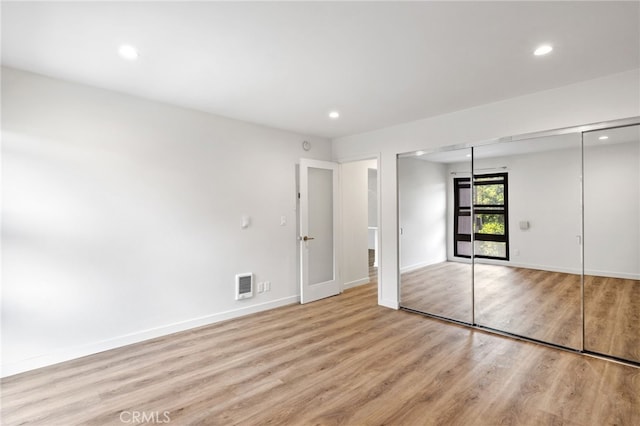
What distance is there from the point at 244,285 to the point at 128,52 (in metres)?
2.83

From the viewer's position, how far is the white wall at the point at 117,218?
2.65m

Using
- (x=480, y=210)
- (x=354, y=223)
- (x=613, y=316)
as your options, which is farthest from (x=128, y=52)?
(x=613, y=316)

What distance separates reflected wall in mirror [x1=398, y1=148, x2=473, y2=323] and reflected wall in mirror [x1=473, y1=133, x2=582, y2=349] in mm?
166

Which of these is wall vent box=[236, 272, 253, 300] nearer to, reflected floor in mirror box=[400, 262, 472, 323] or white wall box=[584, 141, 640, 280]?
reflected floor in mirror box=[400, 262, 472, 323]

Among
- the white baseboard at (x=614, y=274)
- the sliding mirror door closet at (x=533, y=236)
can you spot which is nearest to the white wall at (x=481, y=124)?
the sliding mirror door closet at (x=533, y=236)

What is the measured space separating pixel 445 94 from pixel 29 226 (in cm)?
411

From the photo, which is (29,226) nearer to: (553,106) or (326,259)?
(326,259)

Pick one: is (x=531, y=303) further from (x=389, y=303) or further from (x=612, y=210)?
(x=389, y=303)

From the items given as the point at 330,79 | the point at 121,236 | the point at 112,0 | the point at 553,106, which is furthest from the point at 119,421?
the point at 553,106

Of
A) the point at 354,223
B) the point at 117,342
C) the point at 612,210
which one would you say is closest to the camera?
the point at 612,210

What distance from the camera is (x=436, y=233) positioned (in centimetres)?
423

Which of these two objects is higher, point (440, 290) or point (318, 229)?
point (318, 229)

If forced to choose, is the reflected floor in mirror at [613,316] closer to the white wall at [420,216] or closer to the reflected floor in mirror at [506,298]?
the reflected floor in mirror at [506,298]

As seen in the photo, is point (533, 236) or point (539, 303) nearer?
point (539, 303)
